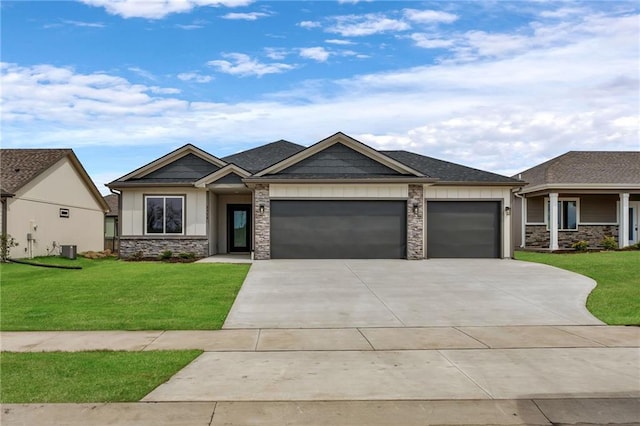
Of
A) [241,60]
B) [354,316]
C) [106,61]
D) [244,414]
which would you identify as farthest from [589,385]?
[106,61]

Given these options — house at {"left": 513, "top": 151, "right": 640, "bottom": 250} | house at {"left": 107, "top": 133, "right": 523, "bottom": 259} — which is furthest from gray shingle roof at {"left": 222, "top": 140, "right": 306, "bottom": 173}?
house at {"left": 513, "top": 151, "right": 640, "bottom": 250}

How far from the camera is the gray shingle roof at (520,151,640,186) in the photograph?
25156 millimetres

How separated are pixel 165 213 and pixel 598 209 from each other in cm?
2128

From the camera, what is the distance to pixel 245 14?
14.1 m

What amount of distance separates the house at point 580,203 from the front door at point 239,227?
14.4 metres

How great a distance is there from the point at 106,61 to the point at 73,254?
9.57m

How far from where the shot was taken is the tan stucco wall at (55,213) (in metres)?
21.4

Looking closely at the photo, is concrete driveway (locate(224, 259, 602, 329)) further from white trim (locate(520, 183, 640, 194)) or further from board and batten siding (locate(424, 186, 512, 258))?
white trim (locate(520, 183, 640, 194))

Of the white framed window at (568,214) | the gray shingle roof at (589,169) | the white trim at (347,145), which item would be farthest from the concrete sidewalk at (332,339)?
the white framed window at (568,214)

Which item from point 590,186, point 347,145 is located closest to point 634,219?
point 590,186

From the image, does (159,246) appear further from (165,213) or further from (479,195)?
(479,195)

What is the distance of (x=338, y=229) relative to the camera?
19.9 meters

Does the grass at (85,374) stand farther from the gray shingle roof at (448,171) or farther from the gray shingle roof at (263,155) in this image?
the gray shingle roof at (263,155)

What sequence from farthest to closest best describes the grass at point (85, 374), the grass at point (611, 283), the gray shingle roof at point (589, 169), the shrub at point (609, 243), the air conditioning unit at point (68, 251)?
1. the gray shingle roof at point (589, 169)
2. the shrub at point (609, 243)
3. the air conditioning unit at point (68, 251)
4. the grass at point (611, 283)
5. the grass at point (85, 374)
